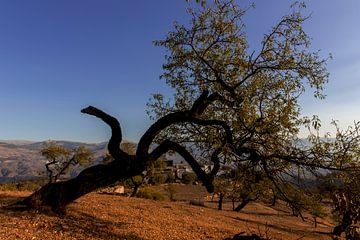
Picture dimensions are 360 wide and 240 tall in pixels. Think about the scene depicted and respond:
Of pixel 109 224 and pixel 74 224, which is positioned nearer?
pixel 74 224

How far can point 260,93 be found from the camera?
52.8 ft

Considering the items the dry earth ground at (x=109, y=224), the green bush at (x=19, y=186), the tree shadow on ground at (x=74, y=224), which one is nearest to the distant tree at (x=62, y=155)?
the green bush at (x=19, y=186)

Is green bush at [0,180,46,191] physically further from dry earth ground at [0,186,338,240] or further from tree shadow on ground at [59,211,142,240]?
tree shadow on ground at [59,211,142,240]

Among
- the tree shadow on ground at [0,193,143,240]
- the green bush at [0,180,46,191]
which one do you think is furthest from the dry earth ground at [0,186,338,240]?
the green bush at [0,180,46,191]

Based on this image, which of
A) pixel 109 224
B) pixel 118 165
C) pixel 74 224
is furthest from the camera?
pixel 109 224

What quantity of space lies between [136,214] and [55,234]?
6.88 metres

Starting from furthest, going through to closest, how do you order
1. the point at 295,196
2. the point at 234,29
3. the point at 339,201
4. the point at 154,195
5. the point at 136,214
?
the point at 154,195, the point at 136,214, the point at 234,29, the point at 295,196, the point at 339,201

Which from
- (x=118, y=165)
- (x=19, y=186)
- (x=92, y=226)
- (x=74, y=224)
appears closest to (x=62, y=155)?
(x=19, y=186)

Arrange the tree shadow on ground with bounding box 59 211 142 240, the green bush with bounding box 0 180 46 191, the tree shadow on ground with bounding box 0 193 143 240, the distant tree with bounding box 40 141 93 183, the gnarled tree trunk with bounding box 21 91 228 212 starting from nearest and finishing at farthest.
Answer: the tree shadow on ground with bounding box 0 193 143 240 < the tree shadow on ground with bounding box 59 211 142 240 < the gnarled tree trunk with bounding box 21 91 228 212 < the green bush with bounding box 0 180 46 191 < the distant tree with bounding box 40 141 93 183

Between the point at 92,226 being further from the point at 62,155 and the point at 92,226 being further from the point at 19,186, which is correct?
the point at 19,186

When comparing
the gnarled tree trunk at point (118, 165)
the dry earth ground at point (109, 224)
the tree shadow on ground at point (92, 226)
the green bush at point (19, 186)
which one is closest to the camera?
the dry earth ground at point (109, 224)

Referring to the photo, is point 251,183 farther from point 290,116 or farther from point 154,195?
point 154,195

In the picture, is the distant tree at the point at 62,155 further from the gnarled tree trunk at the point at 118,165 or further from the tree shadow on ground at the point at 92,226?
the gnarled tree trunk at the point at 118,165

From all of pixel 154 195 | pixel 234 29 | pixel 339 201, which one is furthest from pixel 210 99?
pixel 154 195
